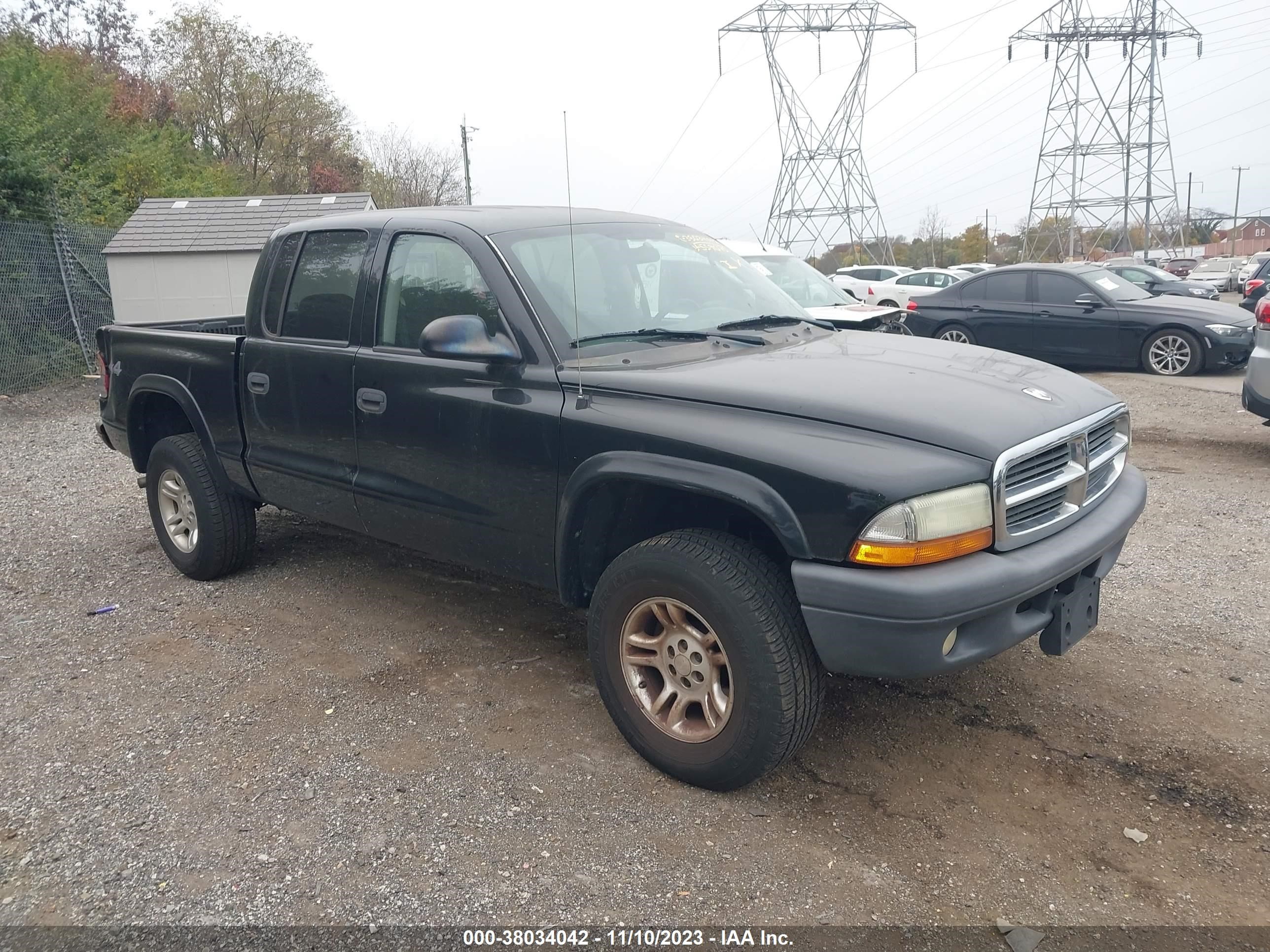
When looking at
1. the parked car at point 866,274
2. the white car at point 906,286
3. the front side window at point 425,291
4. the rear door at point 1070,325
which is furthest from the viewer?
the parked car at point 866,274

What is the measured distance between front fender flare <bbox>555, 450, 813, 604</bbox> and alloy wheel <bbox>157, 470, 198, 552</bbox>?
2.77 meters

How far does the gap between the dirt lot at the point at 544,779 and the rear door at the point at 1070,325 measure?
7909 millimetres

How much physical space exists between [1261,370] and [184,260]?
577 inches

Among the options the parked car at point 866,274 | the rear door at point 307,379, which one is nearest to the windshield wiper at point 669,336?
the rear door at point 307,379

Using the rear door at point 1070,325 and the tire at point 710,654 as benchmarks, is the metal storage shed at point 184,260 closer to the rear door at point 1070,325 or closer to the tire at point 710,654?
the rear door at point 1070,325

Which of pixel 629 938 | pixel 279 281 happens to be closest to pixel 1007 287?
pixel 279 281

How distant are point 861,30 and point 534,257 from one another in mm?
14545

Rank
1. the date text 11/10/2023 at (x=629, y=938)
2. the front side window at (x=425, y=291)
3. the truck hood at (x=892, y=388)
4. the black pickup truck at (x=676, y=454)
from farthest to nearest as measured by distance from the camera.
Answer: the front side window at (x=425, y=291)
the truck hood at (x=892, y=388)
the black pickup truck at (x=676, y=454)
the date text 11/10/2023 at (x=629, y=938)

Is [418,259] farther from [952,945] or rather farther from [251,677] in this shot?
[952,945]

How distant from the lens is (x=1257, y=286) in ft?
54.9

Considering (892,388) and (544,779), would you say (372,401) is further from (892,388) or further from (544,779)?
(892,388)

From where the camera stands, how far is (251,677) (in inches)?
162

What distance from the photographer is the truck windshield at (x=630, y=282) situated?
3.64 meters

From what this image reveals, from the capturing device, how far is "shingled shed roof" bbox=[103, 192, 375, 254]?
15289mm
